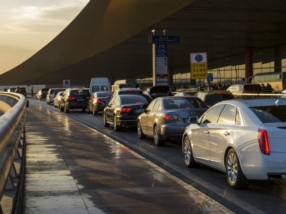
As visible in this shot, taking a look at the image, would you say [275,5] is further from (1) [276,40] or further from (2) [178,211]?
(2) [178,211]

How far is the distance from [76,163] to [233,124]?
4.25 m

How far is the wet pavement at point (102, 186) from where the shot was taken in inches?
354

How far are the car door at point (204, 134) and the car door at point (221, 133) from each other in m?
0.18

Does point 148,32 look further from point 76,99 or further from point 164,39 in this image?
point 164,39

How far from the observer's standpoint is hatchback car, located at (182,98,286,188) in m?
9.70

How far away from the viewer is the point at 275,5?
135ft

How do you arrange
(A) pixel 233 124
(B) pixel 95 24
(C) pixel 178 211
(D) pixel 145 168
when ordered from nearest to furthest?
(C) pixel 178 211 < (A) pixel 233 124 < (D) pixel 145 168 < (B) pixel 95 24

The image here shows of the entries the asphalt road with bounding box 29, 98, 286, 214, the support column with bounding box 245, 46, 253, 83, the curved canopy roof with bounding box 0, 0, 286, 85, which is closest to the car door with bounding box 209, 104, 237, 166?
the asphalt road with bounding box 29, 98, 286, 214

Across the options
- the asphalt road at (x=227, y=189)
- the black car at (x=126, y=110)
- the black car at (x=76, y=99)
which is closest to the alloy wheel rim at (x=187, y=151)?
the asphalt road at (x=227, y=189)

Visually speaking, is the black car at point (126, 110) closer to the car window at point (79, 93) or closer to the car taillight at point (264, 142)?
the car taillight at point (264, 142)

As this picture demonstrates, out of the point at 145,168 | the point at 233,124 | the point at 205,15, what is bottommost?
the point at 145,168

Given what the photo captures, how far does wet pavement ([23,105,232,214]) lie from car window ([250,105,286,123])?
161cm

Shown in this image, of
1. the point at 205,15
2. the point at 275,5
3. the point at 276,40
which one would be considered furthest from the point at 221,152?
the point at 276,40

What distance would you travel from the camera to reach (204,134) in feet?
40.0
